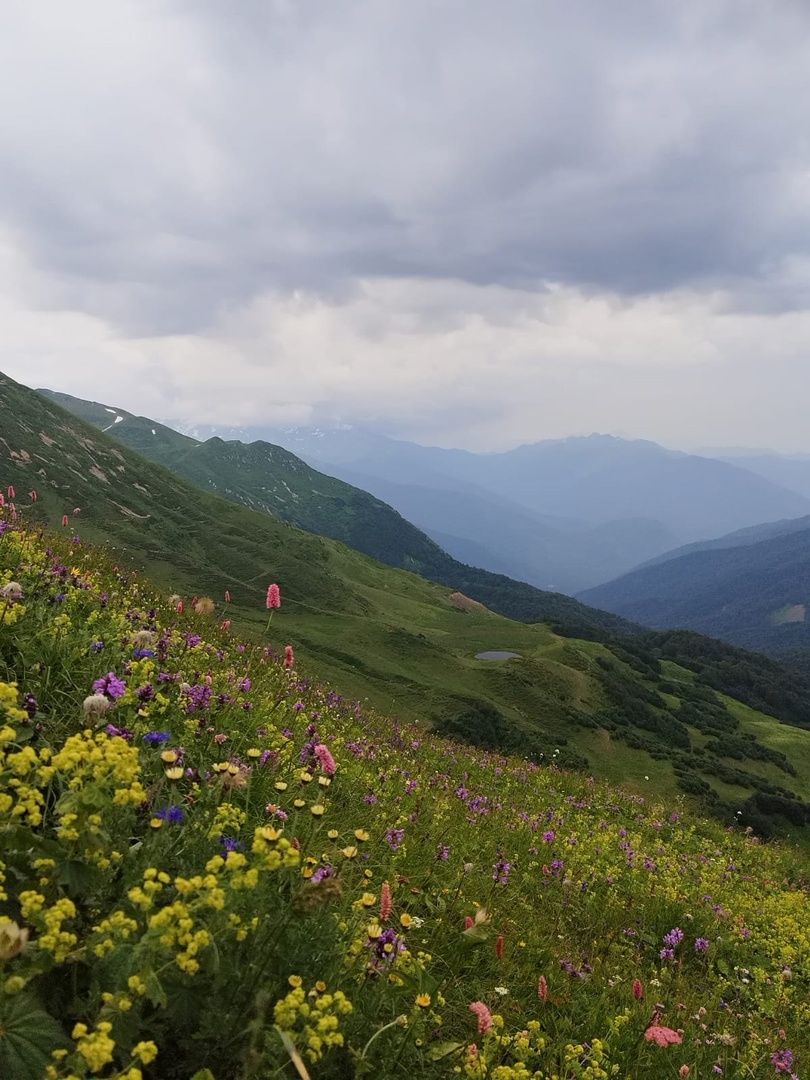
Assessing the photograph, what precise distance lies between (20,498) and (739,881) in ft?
207

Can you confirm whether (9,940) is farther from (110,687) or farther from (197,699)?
(197,699)

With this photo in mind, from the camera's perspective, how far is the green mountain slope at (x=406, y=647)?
1780 inches

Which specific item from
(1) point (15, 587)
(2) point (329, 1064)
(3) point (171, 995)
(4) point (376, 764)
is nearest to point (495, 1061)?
(2) point (329, 1064)

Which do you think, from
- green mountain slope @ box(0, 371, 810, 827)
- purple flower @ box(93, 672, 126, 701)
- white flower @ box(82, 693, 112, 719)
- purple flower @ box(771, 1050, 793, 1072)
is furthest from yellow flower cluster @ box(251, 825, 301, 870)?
green mountain slope @ box(0, 371, 810, 827)

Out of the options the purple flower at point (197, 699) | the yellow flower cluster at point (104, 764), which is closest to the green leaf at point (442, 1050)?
the yellow flower cluster at point (104, 764)

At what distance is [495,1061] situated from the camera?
3.79 m

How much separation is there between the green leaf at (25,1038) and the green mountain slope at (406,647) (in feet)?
113

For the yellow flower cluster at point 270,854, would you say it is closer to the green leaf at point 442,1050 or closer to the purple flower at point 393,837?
the green leaf at point 442,1050

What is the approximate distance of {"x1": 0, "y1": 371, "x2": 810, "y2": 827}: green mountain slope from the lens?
45219 millimetres

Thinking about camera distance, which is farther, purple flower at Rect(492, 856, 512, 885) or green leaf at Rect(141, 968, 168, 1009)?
purple flower at Rect(492, 856, 512, 885)

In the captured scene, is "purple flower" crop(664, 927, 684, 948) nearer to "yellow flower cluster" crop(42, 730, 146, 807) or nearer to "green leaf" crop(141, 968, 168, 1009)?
"green leaf" crop(141, 968, 168, 1009)

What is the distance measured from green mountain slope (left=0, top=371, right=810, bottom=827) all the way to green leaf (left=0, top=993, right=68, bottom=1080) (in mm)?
34382

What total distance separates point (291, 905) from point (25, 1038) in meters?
1.01

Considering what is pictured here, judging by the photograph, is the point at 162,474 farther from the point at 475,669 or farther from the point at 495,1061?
the point at 495,1061
